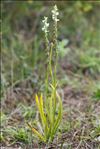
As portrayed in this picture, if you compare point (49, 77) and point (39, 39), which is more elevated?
point (39, 39)

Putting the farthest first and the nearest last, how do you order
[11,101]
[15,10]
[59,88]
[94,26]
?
[94,26], [15,10], [59,88], [11,101]

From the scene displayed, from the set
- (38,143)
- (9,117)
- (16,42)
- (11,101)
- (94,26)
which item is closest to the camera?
(38,143)

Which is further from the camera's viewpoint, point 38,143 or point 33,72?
point 33,72

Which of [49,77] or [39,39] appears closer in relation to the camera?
[49,77]

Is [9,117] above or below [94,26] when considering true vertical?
below

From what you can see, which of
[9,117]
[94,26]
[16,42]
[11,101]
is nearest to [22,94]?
[11,101]

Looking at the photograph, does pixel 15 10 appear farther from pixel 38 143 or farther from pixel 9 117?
pixel 38 143

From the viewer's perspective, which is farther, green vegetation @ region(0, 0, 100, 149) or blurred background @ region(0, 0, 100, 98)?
blurred background @ region(0, 0, 100, 98)

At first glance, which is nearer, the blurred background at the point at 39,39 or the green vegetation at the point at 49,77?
the green vegetation at the point at 49,77
